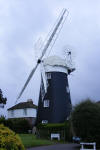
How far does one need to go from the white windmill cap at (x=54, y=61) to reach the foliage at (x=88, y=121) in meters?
23.1

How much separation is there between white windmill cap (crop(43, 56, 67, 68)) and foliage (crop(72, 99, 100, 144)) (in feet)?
75.7

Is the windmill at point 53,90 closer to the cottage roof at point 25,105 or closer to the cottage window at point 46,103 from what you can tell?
the cottage window at point 46,103

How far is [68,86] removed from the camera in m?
50.3

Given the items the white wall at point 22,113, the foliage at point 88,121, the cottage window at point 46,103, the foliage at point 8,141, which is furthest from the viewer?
the white wall at point 22,113

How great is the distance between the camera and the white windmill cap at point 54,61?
160 ft

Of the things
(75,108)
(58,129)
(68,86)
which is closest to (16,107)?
(68,86)

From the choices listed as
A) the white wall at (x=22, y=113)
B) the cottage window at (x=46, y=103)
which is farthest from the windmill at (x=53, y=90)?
the white wall at (x=22, y=113)

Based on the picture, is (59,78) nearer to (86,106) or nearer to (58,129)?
(58,129)

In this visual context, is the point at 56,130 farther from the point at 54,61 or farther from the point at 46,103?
the point at 54,61

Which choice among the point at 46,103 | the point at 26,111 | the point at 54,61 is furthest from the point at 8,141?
the point at 26,111

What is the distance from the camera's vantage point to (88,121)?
25.6 meters

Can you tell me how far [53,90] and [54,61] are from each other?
16.2 feet

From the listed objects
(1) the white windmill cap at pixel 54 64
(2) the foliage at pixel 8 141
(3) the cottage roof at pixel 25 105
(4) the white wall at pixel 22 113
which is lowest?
(2) the foliage at pixel 8 141

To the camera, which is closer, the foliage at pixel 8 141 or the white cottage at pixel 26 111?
the foliage at pixel 8 141
